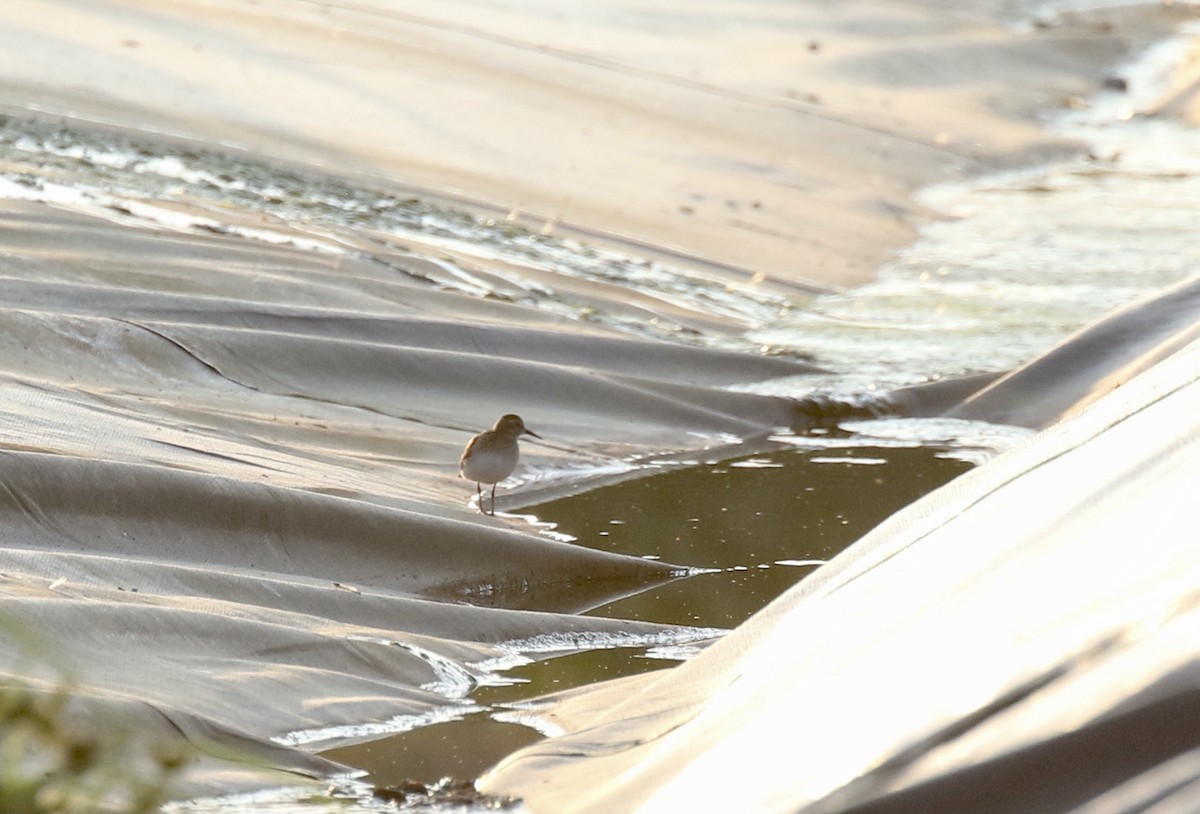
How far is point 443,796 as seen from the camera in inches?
124

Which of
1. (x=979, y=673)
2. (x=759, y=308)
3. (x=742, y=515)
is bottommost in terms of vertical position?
(x=979, y=673)

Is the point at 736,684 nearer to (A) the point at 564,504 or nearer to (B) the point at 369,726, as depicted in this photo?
(B) the point at 369,726

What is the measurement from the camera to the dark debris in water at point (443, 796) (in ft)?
10.00

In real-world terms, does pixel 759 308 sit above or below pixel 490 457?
above

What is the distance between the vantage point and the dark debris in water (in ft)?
10.00

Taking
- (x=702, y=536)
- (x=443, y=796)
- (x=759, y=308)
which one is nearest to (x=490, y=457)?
(x=702, y=536)

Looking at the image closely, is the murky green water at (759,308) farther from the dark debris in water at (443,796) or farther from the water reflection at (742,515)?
the dark debris in water at (443,796)

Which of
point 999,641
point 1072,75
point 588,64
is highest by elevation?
point 1072,75

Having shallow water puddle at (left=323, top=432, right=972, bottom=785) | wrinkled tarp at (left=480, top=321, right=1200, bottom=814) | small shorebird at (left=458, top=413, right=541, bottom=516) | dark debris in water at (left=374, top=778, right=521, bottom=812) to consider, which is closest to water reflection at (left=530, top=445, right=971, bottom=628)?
shallow water puddle at (left=323, top=432, right=972, bottom=785)

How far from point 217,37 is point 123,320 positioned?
18.8ft

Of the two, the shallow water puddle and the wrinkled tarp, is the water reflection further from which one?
the wrinkled tarp

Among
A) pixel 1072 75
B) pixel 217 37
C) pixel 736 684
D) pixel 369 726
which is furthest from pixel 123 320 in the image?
pixel 1072 75

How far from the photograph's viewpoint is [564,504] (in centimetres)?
590

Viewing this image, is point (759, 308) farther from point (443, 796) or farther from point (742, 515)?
point (443, 796)
